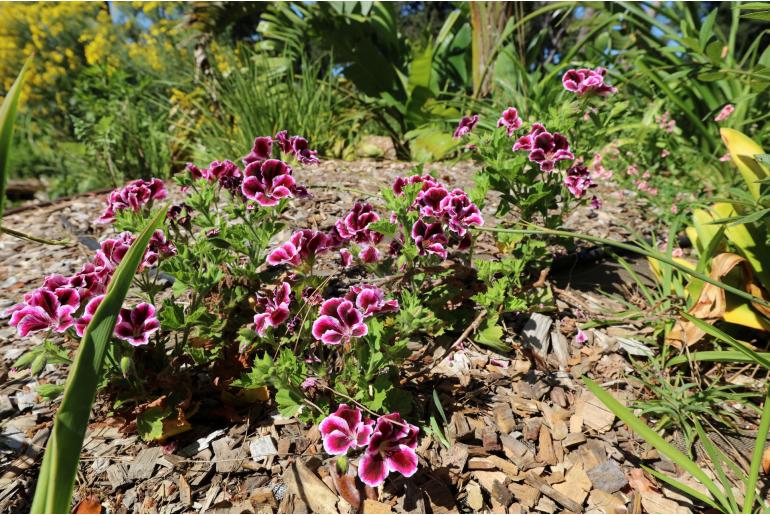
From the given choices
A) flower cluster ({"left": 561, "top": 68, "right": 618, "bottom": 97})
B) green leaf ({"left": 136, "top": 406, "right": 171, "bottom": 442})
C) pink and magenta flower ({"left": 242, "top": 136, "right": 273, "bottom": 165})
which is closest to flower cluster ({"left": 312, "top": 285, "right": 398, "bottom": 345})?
green leaf ({"left": 136, "top": 406, "right": 171, "bottom": 442})

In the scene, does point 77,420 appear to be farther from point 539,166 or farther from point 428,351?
point 539,166

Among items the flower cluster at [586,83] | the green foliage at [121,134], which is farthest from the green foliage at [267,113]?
the flower cluster at [586,83]

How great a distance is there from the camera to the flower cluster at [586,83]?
1.94 metres

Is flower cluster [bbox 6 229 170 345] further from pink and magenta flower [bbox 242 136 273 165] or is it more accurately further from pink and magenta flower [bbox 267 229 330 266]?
pink and magenta flower [bbox 242 136 273 165]

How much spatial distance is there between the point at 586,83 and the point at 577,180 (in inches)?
17.1

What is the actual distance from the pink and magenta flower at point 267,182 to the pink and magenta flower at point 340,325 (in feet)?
1.50

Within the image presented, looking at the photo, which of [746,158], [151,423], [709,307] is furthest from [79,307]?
[746,158]

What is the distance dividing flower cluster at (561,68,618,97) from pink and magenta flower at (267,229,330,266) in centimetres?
127

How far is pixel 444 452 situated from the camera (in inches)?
56.8

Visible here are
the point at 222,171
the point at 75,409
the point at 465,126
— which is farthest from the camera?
Result: the point at 465,126

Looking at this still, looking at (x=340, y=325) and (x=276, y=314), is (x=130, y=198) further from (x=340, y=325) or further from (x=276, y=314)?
(x=340, y=325)

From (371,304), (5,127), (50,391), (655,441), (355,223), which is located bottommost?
(655,441)

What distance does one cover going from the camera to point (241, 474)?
138cm

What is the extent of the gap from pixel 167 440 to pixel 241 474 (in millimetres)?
282
